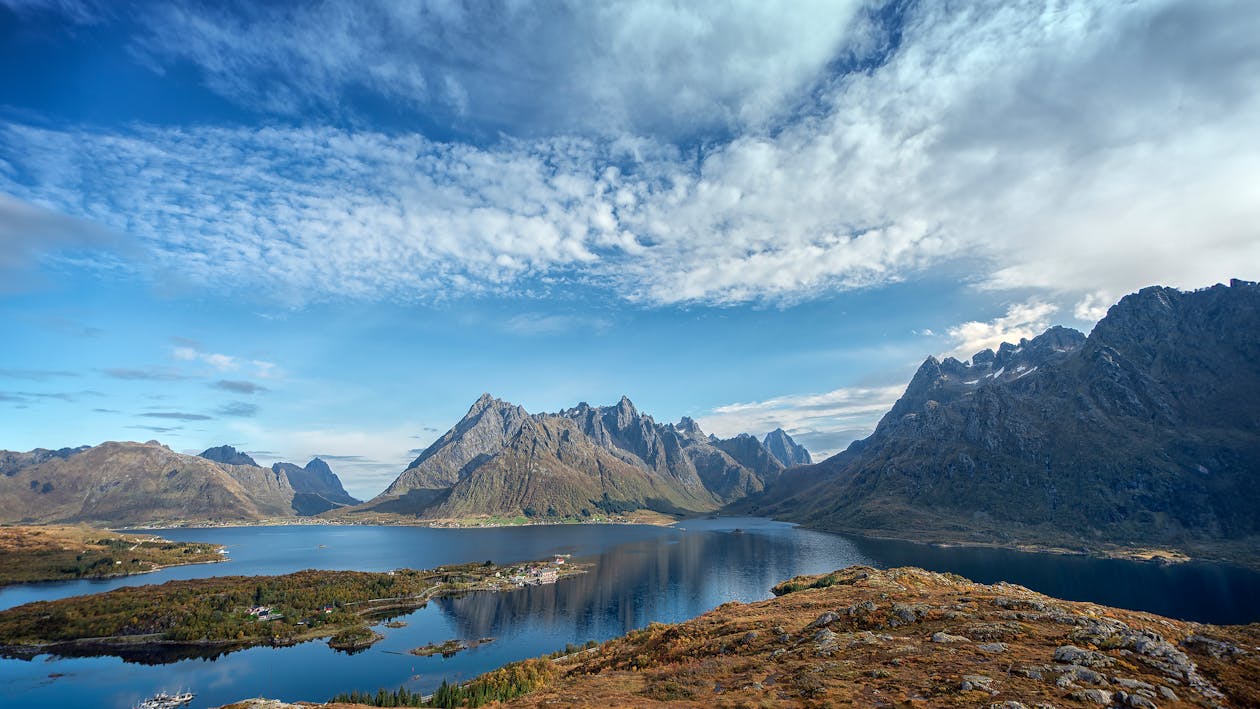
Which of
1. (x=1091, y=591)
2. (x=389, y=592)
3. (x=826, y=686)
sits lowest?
(x=1091, y=591)

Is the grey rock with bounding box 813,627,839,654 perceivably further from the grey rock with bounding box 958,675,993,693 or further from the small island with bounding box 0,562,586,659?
the small island with bounding box 0,562,586,659

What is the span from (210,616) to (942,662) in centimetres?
14710

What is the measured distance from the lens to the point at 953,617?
39.9 metres

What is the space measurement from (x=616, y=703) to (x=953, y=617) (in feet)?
85.6

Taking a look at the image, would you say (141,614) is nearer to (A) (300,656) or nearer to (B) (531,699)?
(A) (300,656)

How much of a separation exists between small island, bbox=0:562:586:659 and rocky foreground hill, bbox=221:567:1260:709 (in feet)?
298

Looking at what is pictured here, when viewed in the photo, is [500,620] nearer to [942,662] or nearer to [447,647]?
[447,647]

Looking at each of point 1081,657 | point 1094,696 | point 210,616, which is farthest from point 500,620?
point 1094,696

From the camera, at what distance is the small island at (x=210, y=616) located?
10625cm

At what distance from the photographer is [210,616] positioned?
11756 cm

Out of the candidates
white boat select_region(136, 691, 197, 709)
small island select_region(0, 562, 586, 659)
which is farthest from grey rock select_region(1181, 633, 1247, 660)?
small island select_region(0, 562, 586, 659)

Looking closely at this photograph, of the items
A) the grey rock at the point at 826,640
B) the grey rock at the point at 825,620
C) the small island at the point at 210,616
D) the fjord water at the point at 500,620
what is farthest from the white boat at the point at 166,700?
the grey rock at the point at 826,640

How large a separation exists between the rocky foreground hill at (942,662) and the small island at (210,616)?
90776 millimetres

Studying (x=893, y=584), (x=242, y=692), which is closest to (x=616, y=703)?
(x=893, y=584)
